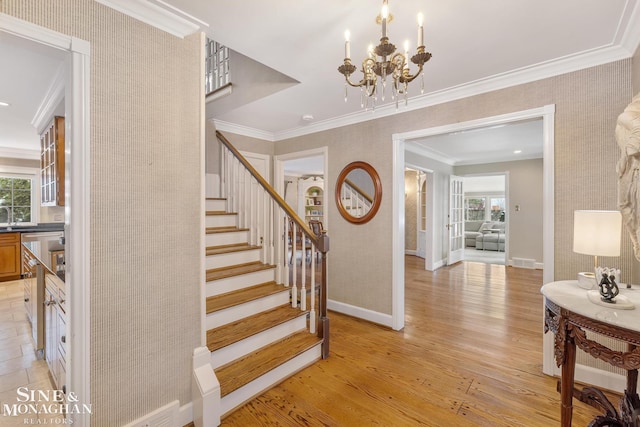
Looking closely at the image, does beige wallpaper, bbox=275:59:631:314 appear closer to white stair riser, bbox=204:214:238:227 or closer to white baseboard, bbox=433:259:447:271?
white stair riser, bbox=204:214:238:227

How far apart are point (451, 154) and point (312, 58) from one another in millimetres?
4930

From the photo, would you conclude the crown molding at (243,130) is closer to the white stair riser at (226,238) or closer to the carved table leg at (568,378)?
the white stair riser at (226,238)

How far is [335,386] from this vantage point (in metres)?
2.12

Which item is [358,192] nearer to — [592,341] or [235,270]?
[235,270]

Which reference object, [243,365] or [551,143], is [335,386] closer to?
[243,365]

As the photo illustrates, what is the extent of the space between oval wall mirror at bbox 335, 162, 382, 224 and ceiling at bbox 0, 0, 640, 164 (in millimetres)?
959

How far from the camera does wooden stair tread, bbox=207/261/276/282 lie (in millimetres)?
2543

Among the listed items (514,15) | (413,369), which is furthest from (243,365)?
(514,15)

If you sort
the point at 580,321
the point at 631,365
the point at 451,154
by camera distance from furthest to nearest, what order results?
the point at 451,154 < the point at 580,321 < the point at 631,365

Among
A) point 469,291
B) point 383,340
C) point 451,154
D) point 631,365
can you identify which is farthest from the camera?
point 451,154

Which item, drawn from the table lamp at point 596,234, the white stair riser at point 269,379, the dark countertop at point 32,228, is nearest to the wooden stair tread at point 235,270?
the white stair riser at point 269,379

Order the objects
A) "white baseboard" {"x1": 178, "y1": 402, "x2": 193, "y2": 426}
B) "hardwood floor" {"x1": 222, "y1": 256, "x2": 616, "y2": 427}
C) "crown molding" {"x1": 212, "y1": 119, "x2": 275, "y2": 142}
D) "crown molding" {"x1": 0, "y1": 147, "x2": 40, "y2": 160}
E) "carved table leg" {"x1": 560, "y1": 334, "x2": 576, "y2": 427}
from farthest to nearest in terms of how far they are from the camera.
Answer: "crown molding" {"x1": 0, "y1": 147, "x2": 40, "y2": 160} → "crown molding" {"x1": 212, "y1": 119, "x2": 275, "y2": 142} → "hardwood floor" {"x1": 222, "y1": 256, "x2": 616, "y2": 427} → "white baseboard" {"x1": 178, "y1": 402, "x2": 193, "y2": 426} → "carved table leg" {"x1": 560, "y1": 334, "x2": 576, "y2": 427}

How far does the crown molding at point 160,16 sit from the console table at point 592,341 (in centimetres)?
270

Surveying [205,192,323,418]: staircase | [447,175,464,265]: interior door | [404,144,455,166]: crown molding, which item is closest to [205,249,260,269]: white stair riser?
[205,192,323,418]: staircase
